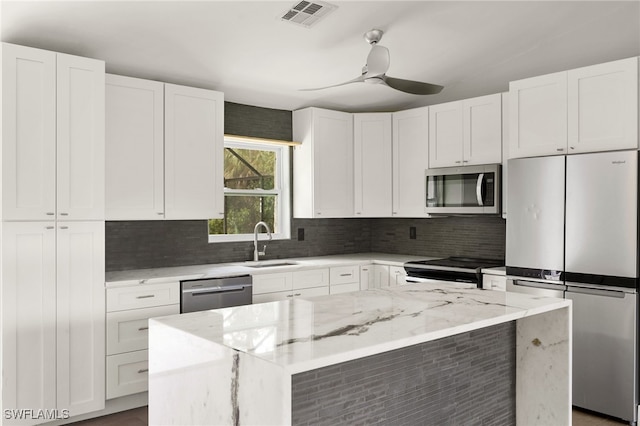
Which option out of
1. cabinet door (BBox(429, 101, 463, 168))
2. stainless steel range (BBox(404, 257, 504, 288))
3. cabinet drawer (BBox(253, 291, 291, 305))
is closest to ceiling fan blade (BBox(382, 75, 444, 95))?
cabinet door (BBox(429, 101, 463, 168))

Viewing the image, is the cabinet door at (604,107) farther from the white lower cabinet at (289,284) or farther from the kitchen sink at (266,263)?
the kitchen sink at (266,263)

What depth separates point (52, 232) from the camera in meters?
3.27

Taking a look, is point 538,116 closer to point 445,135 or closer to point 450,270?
point 445,135

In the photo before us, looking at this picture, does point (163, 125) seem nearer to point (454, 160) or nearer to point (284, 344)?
point (454, 160)

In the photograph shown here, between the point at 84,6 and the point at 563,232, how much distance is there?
3.27m

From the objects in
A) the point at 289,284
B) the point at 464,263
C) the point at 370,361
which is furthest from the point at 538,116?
the point at 370,361

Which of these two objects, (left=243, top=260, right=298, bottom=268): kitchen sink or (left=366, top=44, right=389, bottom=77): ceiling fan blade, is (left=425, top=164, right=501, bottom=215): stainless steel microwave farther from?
(left=366, top=44, right=389, bottom=77): ceiling fan blade

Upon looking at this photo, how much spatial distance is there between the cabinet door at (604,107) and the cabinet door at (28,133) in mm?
3434

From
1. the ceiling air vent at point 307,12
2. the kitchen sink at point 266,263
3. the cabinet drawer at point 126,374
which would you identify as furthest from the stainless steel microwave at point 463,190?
the cabinet drawer at point 126,374

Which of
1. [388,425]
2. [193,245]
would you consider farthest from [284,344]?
[193,245]

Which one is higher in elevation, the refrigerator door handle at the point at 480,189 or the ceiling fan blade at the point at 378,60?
the ceiling fan blade at the point at 378,60

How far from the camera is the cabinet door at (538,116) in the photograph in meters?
3.68

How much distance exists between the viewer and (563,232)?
3.55 metres

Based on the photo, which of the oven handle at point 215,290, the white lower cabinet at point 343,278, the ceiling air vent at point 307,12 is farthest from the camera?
the white lower cabinet at point 343,278
